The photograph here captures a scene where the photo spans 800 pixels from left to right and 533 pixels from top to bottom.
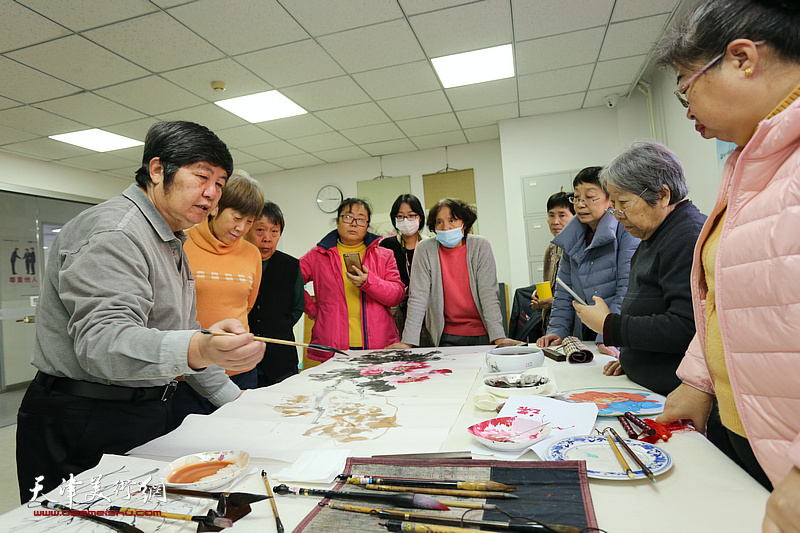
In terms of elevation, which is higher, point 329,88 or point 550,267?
point 329,88

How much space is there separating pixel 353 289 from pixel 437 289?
1.58ft

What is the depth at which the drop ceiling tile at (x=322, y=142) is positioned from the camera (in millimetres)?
5334

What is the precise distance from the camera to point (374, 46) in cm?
341

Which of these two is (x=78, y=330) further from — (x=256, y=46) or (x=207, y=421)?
(x=256, y=46)

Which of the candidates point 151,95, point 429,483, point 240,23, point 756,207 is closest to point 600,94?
point 240,23

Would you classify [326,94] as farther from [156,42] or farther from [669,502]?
[669,502]

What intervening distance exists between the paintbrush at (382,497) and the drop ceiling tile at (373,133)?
4715 millimetres

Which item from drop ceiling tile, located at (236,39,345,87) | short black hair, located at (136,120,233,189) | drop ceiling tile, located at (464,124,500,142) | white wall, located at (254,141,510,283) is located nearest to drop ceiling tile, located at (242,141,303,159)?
white wall, located at (254,141,510,283)

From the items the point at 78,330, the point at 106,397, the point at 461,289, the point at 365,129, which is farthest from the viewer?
the point at 365,129

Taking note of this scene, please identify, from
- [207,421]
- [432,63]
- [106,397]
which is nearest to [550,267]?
[432,63]

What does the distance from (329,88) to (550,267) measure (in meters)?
2.45

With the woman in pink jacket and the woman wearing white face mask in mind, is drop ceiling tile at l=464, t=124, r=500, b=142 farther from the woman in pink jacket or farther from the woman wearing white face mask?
the woman in pink jacket

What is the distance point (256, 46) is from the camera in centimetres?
328

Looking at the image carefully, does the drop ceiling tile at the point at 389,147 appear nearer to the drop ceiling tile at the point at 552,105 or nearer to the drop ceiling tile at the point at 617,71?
the drop ceiling tile at the point at 552,105
